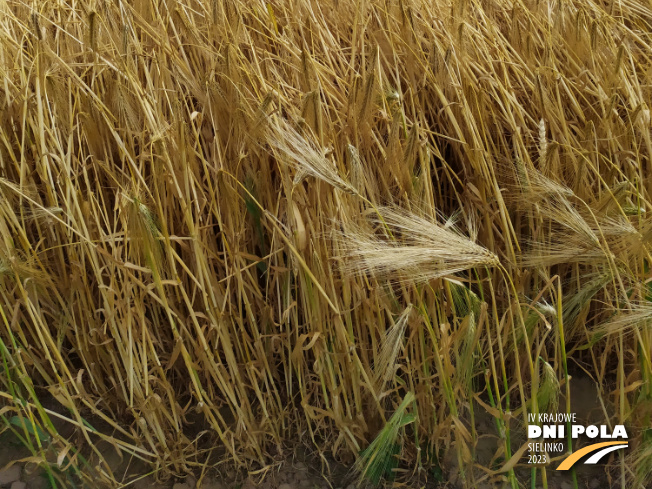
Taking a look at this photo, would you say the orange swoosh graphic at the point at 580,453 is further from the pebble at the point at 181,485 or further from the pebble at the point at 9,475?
the pebble at the point at 9,475

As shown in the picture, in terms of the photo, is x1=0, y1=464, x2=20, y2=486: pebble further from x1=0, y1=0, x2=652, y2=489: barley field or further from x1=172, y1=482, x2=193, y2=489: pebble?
x1=172, y1=482, x2=193, y2=489: pebble

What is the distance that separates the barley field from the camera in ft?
3.33

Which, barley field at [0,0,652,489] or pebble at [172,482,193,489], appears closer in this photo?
barley field at [0,0,652,489]

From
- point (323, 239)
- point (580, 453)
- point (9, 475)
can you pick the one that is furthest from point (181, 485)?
point (580, 453)

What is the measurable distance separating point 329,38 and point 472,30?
307mm

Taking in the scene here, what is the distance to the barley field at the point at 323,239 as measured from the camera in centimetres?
101

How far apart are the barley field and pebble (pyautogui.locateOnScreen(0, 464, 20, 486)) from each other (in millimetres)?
75

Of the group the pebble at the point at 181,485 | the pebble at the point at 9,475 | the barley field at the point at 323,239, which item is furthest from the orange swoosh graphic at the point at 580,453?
the pebble at the point at 9,475

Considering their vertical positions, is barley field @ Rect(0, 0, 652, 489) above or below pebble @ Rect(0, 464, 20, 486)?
above

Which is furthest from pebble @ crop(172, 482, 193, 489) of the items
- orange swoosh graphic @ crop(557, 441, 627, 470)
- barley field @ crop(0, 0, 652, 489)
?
orange swoosh graphic @ crop(557, 441, 627, 470)

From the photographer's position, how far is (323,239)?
1.04 m

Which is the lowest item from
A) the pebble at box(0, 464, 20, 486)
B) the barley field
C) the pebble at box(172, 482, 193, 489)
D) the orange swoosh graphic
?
the pebble at box(172, 482, 193, 489)

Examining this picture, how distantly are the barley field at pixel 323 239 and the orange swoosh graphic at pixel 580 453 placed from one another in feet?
0.09

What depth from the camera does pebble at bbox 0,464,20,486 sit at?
1216 millimetres
